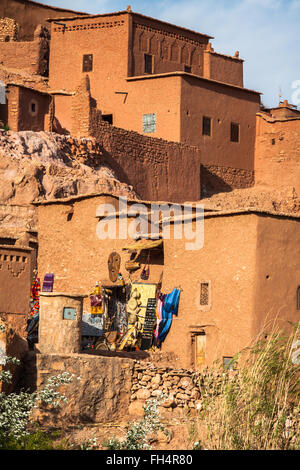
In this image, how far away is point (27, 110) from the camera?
97.1 ft

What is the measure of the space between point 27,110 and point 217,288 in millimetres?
12779

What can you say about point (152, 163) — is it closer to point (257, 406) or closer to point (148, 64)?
point (148, 64)

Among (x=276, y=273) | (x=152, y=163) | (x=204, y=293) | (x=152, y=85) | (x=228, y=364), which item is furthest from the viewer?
(x=152, y=85)

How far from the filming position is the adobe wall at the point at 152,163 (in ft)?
100

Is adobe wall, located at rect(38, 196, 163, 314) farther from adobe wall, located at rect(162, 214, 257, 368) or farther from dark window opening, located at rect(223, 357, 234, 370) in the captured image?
dark window opening, located at rect(223, 357, 234, 370)

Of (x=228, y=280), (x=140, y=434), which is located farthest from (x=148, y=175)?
(x=140, y=434)

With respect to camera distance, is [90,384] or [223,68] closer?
[90,384]

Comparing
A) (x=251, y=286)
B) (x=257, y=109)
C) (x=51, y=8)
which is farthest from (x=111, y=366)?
(x=51, y=8)

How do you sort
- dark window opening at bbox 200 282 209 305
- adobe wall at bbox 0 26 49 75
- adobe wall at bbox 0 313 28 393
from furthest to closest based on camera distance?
adobe wall at bbox 0 26 49 75
dark window opening at bbox 200 282 209 305
adobe wall at bbox 0 313 28 393

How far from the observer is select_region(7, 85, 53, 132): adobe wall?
2916 cm

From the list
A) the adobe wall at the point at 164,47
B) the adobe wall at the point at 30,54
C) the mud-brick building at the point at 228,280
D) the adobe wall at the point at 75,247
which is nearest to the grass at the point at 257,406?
the mud-brick building at the point at 228,280

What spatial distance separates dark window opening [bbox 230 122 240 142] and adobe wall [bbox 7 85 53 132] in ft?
25.1

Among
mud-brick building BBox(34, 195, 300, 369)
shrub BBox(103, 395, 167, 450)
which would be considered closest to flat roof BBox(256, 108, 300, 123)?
mud-brick building BBox(34, 195, 300, 369)

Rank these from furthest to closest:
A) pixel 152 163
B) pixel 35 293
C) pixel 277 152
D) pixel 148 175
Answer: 1. pixel 277 152
2. pixel 152 163
3. pixel 148 175
4. pixel 35 293
